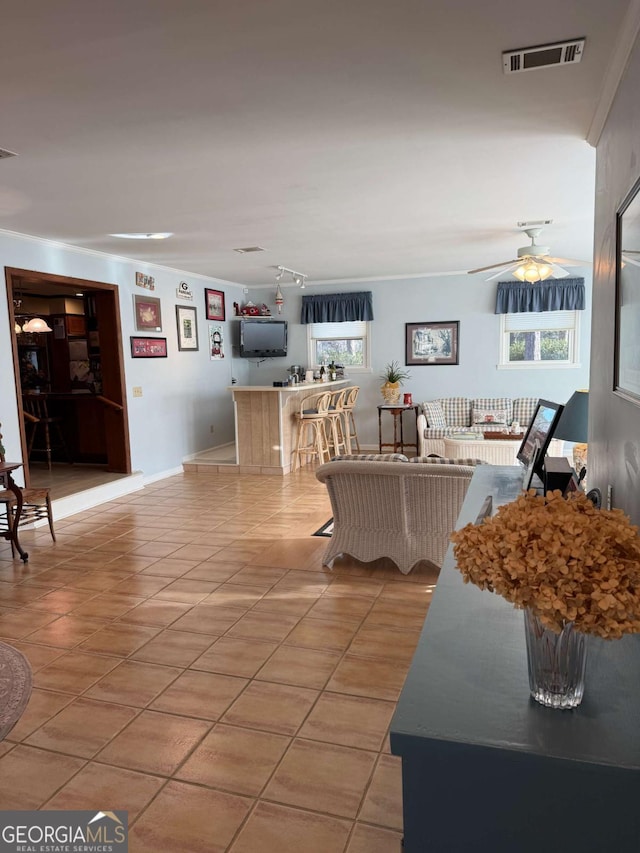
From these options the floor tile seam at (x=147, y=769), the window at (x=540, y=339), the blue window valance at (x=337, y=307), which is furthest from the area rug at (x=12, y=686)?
the window at (x=540, y=339)

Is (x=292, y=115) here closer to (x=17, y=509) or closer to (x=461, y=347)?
(x=17, y=509)

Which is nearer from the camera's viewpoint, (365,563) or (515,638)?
(515,638)

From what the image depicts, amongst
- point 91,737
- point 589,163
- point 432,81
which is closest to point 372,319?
point 589,163

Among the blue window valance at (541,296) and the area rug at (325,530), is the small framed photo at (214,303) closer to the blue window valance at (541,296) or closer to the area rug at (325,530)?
the blue window valance at (541,296)

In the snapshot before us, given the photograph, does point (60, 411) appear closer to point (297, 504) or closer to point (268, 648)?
point (297, 504)

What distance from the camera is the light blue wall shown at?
809cm

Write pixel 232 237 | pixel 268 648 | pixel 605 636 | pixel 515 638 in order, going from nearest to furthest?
pixel 605 636
pixel 515 638
pixel 268 648
pixel 232 237

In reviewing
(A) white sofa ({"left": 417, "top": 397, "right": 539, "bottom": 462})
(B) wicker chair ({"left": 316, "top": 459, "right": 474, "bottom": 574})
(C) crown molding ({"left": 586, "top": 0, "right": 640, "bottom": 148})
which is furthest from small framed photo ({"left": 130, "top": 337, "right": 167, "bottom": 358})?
(C) crown molding ({"left": 586, "top": 0, "right": 640, "bottom": 148})

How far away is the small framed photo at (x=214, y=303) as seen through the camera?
8.40 meters

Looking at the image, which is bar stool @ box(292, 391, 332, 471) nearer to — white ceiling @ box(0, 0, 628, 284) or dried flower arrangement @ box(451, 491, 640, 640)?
white ceiling @ box(0, 0, 628, 284)

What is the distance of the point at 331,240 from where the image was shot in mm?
5785

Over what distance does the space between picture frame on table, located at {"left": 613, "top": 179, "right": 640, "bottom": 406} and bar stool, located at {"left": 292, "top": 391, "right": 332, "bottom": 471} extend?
5.42 meters

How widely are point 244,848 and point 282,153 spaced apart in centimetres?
317

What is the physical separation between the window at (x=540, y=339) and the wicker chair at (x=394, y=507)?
16.6ft
